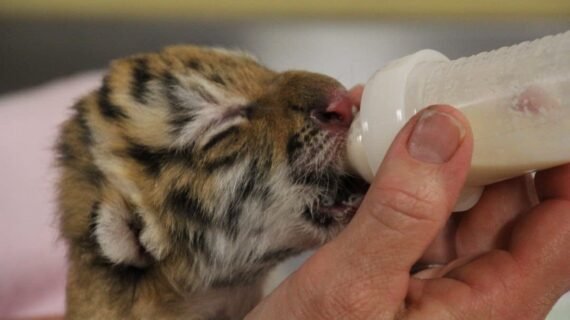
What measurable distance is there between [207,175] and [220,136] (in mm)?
71

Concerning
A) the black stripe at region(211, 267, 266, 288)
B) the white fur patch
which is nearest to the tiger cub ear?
the white fur patch

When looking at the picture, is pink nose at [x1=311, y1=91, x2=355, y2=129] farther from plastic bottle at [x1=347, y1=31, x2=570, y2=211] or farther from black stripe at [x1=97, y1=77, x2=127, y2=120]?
black stripe at [x1=97, y1=77, x2=127, y2=120]

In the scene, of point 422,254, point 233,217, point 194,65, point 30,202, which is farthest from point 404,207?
point 30,202

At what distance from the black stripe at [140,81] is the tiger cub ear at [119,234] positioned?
196 millimetres

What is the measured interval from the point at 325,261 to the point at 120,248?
450 mm

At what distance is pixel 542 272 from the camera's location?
85cm

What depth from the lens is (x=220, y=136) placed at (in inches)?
44.4

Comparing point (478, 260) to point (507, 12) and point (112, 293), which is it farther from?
point (507, 12)

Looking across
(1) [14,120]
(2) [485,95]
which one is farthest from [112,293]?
(1) [14,120]

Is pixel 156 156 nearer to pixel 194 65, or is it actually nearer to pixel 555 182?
pixel 194 65

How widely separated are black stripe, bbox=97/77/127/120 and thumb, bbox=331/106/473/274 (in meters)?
0.56

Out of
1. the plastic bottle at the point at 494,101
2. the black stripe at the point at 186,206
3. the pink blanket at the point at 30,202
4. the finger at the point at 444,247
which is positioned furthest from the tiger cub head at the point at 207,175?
the pink blanket at the point at 30,202

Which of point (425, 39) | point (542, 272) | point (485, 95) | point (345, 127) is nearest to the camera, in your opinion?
point (485, 95)

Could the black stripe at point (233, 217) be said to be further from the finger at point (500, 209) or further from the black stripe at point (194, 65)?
the finger at point (500, 209)
